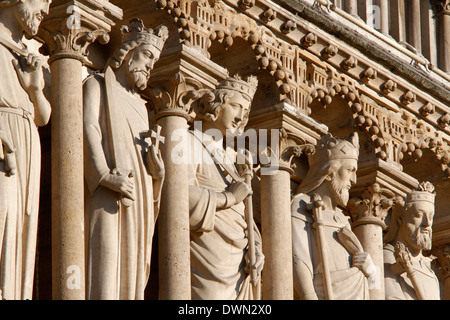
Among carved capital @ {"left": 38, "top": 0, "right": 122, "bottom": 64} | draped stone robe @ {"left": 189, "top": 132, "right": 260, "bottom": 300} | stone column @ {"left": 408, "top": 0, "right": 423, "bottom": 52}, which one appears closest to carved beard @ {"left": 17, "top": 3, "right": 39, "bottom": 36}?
carved capital @ {"left": 38, "top": 0, "right": 122, "bottom": 64}

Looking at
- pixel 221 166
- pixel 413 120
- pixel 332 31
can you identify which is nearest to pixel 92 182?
pixel 221 166

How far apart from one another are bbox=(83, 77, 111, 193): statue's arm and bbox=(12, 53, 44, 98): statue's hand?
0.66 meters

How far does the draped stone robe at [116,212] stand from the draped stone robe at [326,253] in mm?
2097

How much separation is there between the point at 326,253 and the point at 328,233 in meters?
0.31

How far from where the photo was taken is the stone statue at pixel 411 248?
1625 cm

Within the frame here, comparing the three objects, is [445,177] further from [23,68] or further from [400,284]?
[23,68]

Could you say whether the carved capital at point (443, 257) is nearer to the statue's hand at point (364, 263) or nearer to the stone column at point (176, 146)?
the statue's hand at point (364, 263)

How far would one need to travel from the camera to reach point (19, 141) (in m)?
12.3

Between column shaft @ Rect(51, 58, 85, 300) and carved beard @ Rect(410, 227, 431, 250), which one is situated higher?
carved beard @ Rect(410, 227, 431, 250)

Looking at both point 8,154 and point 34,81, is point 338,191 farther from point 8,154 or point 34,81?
point 8,154

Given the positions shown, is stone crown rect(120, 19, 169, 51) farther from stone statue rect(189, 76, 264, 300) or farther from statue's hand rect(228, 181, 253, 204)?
statue's hand rect(228, 181, 253, 204)

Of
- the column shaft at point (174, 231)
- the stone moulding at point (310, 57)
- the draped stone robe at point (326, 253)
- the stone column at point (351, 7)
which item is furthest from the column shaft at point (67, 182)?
the stone column at point (351, 7)

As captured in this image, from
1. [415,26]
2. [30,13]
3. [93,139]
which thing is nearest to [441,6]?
[415,26]

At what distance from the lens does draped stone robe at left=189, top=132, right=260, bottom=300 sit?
45.1 feet
